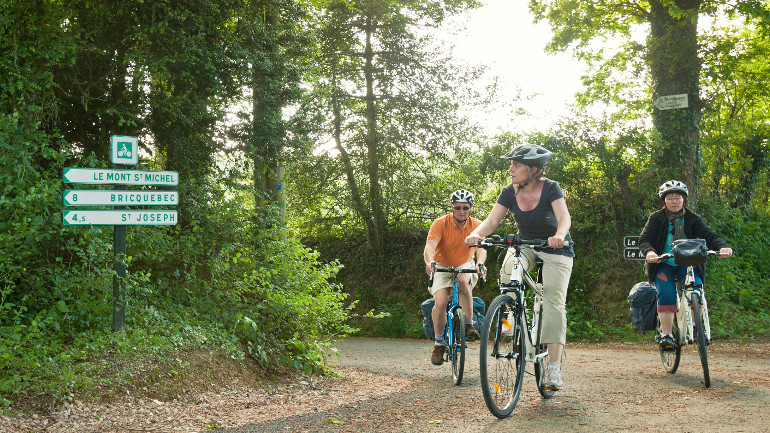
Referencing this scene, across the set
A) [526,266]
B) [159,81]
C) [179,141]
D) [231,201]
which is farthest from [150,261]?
[526,266]

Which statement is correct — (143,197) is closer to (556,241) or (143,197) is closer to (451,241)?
(451,241)

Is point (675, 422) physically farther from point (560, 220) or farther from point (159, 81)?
point (159, 81)

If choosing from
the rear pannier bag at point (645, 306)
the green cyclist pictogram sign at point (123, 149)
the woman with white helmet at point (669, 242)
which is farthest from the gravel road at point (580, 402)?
the green cyclist pictogram sign at point (123, 149)

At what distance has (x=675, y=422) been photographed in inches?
213

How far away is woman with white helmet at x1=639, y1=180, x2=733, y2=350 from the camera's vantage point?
7832 mm

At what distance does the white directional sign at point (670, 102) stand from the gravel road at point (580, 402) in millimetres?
6948

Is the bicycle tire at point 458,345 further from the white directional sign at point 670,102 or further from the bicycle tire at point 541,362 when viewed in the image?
the white directional sign at point 670,102

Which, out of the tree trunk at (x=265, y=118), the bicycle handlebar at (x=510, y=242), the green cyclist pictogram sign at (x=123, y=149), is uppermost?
the tree trunk at (x=265, y=118)

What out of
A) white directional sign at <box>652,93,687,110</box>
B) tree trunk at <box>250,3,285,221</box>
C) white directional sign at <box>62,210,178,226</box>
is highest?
white directional sign at <box>652,93,687,110</box>

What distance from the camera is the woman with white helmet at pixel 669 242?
7.83m

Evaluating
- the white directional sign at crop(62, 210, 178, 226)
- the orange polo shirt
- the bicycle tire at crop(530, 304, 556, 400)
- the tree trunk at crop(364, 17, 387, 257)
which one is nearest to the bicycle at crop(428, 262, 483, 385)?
the orange polo shirt

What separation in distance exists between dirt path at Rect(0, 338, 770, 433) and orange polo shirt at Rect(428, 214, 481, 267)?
4.95 ft

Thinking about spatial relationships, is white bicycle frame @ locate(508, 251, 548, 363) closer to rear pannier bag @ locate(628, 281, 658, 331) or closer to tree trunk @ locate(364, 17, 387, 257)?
rear pannier bag @ locate(628, 281, 658, 331)

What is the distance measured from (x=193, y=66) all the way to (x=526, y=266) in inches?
267
